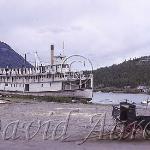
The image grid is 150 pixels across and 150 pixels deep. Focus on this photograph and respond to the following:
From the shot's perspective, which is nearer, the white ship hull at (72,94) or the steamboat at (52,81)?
the white ship hull at (72,94)

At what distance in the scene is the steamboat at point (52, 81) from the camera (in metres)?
107

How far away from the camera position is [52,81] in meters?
111

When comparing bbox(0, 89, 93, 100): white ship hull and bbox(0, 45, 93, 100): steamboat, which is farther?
bbox(0, 45, 93, 100): steamboat

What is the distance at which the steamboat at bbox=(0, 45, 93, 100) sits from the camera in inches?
4216

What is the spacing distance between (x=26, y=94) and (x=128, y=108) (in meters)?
89.6

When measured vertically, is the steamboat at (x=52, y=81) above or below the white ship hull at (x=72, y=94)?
above

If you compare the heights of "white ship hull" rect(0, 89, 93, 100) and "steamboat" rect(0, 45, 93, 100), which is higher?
"steamboat" rect(0, 45, 93, 100)

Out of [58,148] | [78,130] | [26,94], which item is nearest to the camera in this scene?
[58,148]

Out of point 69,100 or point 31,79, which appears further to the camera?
point 31,79

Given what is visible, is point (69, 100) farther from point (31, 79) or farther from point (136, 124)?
point (136, 124)

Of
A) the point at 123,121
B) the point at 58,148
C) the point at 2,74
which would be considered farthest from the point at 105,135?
the point at 2,74

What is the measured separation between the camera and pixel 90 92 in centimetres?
10588

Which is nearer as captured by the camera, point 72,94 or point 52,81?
point 72,94

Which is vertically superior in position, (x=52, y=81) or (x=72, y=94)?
(x=52, y=81)
